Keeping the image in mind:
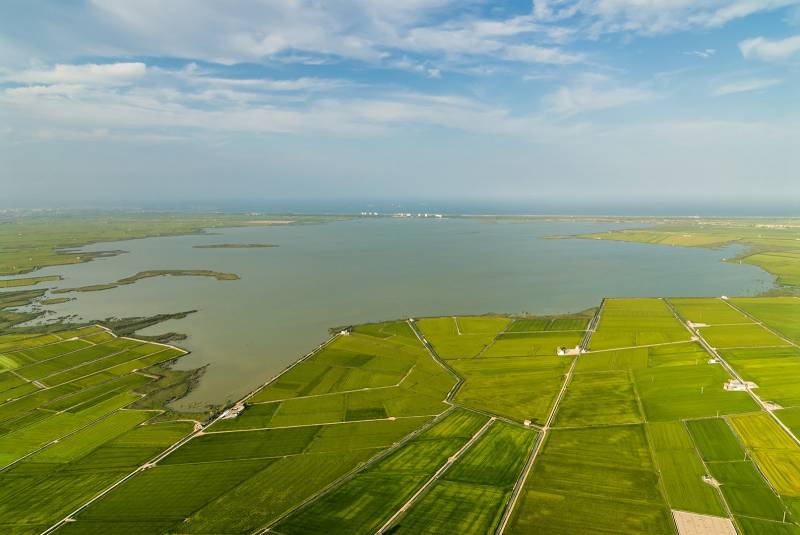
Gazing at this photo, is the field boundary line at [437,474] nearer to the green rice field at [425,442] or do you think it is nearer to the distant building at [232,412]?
the green rice field at [425,442]

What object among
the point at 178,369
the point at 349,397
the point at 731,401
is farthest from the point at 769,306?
the point at 178,369

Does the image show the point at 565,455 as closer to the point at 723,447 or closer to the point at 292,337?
the point at 723,447

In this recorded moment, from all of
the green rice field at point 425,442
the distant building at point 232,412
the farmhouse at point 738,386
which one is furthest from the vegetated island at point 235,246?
the farmhouse at point 738,386

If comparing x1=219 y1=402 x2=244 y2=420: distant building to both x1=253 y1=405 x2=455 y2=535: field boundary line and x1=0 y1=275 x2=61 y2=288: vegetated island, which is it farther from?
x1=0 y1=275 x2=61 y2=288: vegetated island

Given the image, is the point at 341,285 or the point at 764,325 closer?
the point at 764,325

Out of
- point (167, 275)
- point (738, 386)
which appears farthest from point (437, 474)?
point (167, 275)

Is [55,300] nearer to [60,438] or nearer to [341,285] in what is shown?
[341,285]
